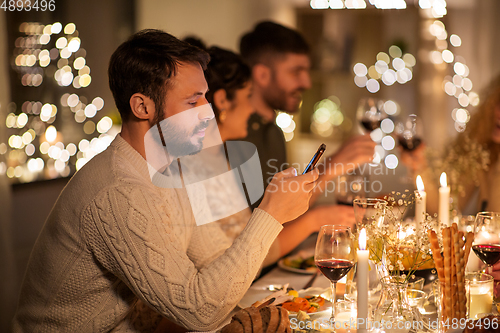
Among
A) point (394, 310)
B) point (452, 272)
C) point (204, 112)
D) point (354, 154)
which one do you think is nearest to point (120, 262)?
point (204, 112)

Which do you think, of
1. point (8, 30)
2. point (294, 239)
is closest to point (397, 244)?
point (294, 239)

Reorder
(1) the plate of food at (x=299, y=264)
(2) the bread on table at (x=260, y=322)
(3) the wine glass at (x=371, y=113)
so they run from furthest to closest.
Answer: (3) the wine glass at (x=371, y=113) < (1) the plate of food at (x=299, y=264) < (2) the bread on table at (x=260, y=322)

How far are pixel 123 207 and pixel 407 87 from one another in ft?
10.5

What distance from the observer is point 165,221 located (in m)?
0.92

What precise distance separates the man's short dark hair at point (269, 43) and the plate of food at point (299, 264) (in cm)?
107

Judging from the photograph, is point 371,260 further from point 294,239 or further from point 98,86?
point 98,86

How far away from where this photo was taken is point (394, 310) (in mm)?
862

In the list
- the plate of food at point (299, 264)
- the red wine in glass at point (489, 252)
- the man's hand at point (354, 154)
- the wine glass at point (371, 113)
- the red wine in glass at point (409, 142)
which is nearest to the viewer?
the red wine in glass at point (489, 252)

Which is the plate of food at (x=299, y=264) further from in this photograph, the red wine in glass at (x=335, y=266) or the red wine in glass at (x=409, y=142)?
the red wine in glass at (x=409, y=142)

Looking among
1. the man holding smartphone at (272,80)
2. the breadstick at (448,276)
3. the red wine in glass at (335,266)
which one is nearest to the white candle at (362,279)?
the red wine in glass at (335,266)

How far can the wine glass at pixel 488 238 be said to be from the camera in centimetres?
98

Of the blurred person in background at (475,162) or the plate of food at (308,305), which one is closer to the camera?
the plate of food at (308,305)

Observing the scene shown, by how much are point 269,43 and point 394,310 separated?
1547 mm

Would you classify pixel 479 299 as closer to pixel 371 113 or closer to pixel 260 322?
pixel 260 322
